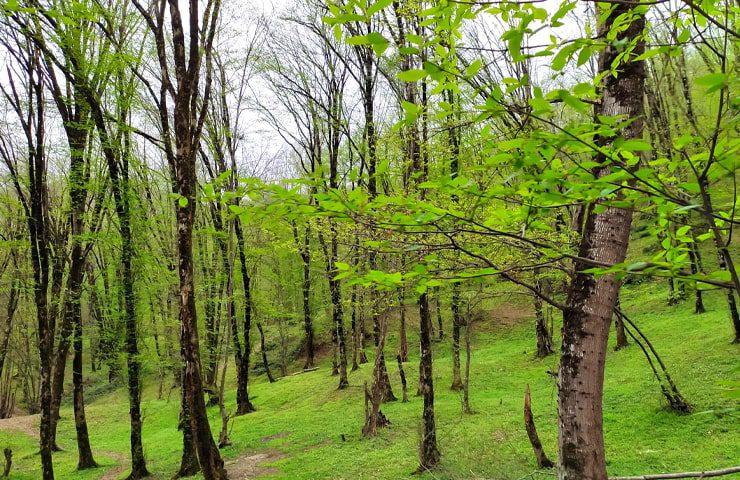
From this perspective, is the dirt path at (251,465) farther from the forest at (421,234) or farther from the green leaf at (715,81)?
the green leaf at (715,81)

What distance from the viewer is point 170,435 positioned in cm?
1570

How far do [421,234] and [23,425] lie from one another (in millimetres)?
23797

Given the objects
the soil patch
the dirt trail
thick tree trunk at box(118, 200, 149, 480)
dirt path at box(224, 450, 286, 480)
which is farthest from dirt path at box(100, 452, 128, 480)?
the soil patch

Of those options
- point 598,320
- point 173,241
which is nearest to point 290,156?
point 173,241

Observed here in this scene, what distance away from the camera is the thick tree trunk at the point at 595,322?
2.02 m

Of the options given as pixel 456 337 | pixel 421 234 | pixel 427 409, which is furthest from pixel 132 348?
pixel 421 234

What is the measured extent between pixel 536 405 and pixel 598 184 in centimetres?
1065

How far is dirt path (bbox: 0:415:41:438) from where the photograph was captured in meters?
17.6

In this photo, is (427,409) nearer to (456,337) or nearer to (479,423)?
(479,423)

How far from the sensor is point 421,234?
6.65 ft

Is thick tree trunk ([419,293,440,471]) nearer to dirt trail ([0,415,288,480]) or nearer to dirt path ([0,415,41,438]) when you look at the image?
dirt trail ([0,415,288,480])

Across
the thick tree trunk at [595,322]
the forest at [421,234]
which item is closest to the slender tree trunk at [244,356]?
the forest at [421,234]

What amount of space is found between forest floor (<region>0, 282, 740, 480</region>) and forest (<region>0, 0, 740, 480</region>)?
0.32 ft

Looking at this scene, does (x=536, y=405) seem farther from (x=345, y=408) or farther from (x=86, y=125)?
(x=86, y=125)
